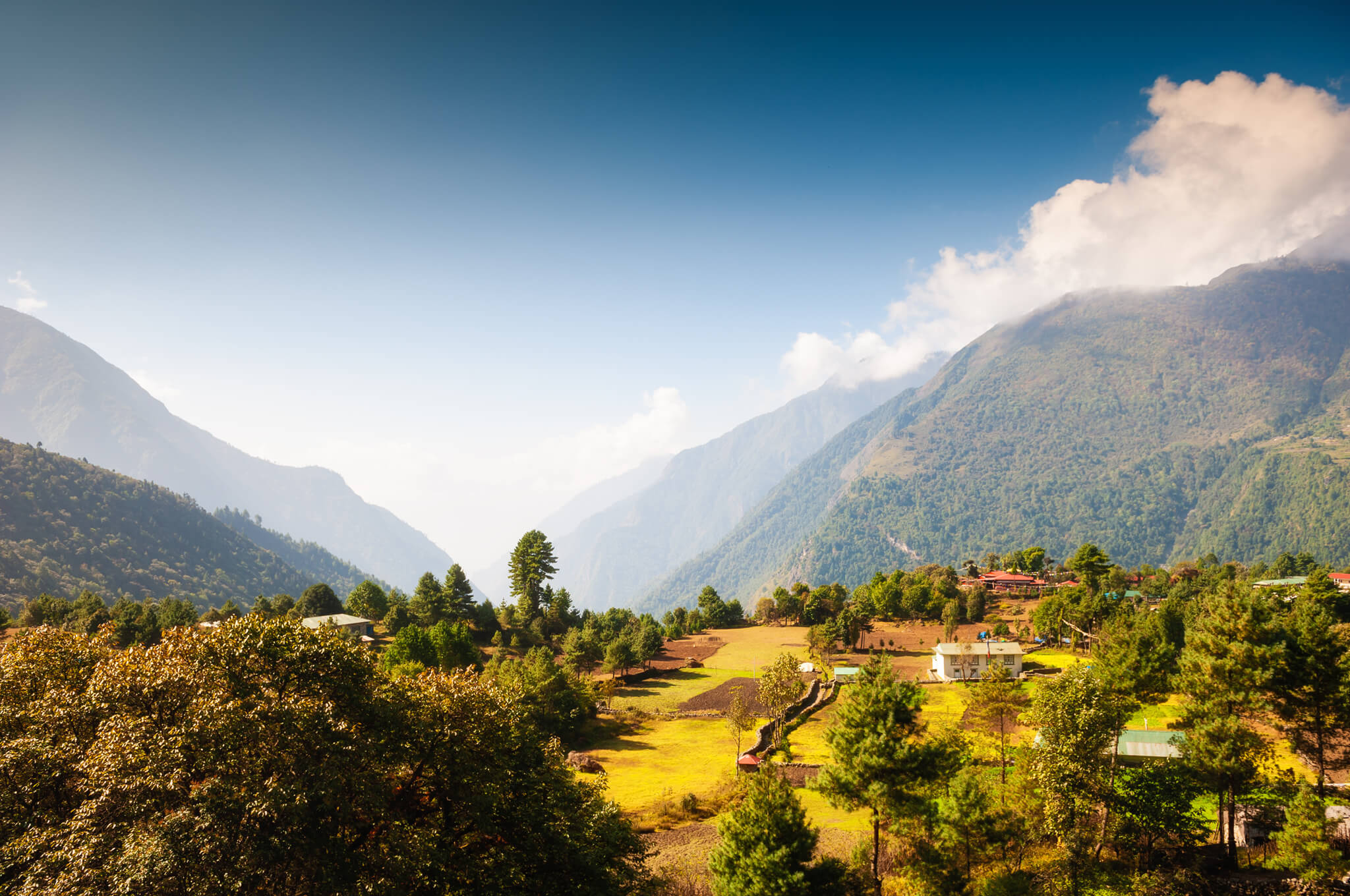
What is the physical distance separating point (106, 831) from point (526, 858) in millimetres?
9422

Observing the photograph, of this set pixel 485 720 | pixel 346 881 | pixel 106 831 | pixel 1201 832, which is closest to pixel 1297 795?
pixel 1201 832

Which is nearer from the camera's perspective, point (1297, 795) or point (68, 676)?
point (68, 676)

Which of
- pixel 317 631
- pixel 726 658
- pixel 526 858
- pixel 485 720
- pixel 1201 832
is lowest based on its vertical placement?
pixel 726 658

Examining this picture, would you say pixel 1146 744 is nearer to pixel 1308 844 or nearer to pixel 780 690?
pixel 1308 844

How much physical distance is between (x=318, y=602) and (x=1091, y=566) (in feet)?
372

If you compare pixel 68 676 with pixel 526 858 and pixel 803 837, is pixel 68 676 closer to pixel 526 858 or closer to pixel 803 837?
pixel 526 858

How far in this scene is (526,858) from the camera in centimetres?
1612

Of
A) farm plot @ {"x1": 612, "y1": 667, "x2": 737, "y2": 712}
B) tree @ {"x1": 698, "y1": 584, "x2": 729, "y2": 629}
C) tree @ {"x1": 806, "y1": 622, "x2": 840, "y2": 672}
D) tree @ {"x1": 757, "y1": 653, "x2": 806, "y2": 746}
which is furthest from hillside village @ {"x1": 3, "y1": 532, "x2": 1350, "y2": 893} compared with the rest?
tree @ {"x1": 698, "y1": 584, "x2": 729, "y2": 629}

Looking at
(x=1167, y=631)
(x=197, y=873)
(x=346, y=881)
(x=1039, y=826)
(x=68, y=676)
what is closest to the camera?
(x=197, y=873)

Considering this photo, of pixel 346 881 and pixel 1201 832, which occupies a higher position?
pixel 346 881

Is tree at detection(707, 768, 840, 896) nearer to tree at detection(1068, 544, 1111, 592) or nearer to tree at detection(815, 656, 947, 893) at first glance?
tree at detection(815, 656, 947, 893)

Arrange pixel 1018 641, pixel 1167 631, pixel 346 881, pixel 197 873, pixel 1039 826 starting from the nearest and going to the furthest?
pixel 197 873
pixel 346 881
pixel 1039 826
pixel 1167 631
pixel 1018 641

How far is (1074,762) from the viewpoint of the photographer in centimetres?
2238

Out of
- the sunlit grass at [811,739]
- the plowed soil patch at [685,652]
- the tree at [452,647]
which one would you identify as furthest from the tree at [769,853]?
the plowed soil patch at [685,652]
